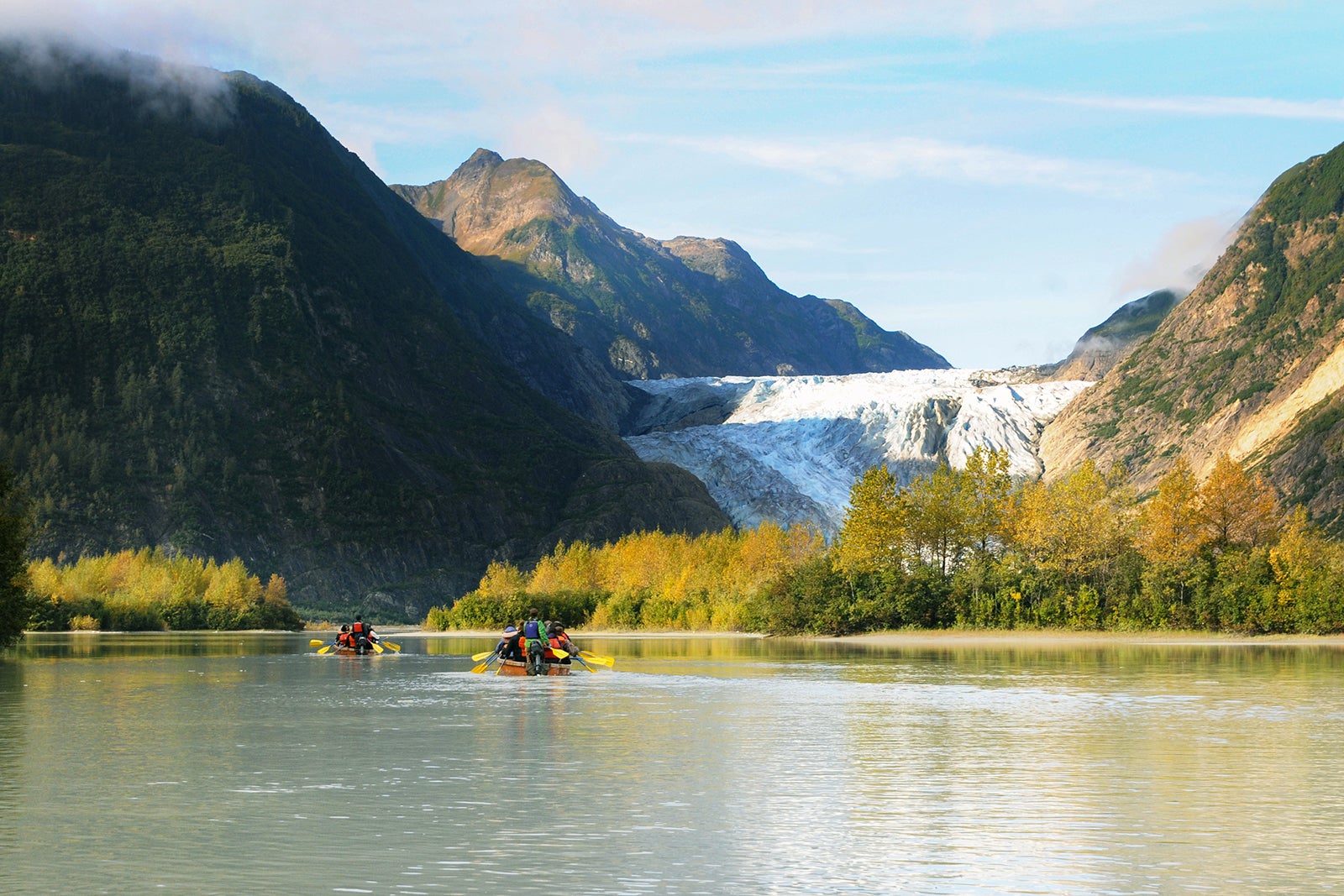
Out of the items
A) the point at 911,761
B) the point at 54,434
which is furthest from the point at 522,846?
the point at 54,434

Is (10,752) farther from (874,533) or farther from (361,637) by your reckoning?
(874,533)

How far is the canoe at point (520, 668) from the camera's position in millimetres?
60750

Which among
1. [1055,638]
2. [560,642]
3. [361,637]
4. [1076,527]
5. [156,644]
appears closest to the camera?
[560,642]

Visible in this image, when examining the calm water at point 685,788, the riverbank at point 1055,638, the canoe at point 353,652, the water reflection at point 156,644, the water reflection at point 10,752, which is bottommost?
Answer: the water reflection at point 156,644

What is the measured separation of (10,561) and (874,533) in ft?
169

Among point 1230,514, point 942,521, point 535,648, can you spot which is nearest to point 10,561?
point 535,648

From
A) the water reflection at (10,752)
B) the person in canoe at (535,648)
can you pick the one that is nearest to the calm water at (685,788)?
the water reflection at (10,752)

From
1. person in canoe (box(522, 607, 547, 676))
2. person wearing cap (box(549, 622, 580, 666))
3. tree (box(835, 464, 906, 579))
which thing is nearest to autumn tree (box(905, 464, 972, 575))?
tree (box(835, 464, 906, 579))

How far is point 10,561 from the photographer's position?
6241 cm

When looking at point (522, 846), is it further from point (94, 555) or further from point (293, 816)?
point (94, 555)

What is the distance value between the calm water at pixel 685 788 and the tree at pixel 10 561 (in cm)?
1165

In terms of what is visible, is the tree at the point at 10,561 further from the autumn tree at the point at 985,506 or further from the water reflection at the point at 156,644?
the autumn tree at the point at 985,506

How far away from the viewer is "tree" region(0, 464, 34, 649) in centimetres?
6109

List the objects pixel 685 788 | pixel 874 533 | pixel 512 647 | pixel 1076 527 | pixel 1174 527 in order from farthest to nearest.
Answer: pixel 874 533, pixel 1076 527, pixel 1174 527, pixel 512 647, pixel 685 788
